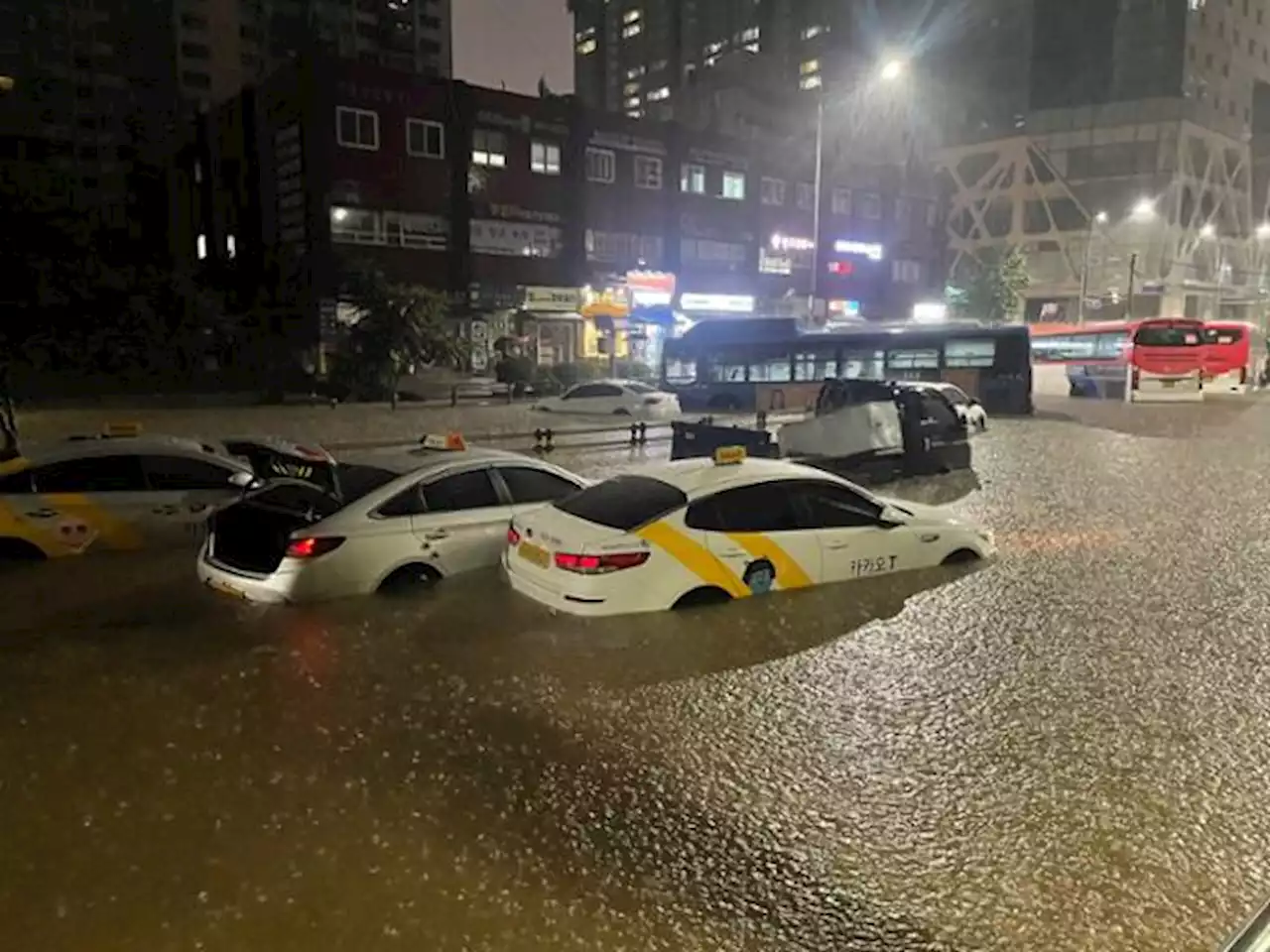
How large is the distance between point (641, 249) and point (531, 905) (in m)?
49.4

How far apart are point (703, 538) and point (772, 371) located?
2330 centimetres

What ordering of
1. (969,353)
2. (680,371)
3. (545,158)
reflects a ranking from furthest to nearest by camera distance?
(545,158) < (680,371) < (969,353)

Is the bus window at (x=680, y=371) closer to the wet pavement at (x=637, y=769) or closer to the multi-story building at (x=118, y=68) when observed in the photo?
the wet pavement at (x=637, y=769)

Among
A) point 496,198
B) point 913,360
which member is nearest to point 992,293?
point 496,198

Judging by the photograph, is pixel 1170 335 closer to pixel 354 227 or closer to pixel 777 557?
pixel 354 227

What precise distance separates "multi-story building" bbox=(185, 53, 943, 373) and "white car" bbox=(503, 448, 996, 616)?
31.0m

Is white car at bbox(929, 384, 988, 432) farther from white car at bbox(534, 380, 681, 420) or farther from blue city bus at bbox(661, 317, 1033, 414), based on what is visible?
white car at bbox(534, 380, 681, 420)

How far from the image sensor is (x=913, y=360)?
30422mm

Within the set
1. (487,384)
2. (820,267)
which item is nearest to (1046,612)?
(487,384)

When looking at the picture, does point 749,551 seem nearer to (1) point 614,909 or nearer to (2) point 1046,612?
(2) point 1046,612

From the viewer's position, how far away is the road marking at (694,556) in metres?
8.16

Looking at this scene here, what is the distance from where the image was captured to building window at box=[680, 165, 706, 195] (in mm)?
53250

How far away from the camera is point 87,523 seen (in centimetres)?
1045

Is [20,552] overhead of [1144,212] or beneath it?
beneath
